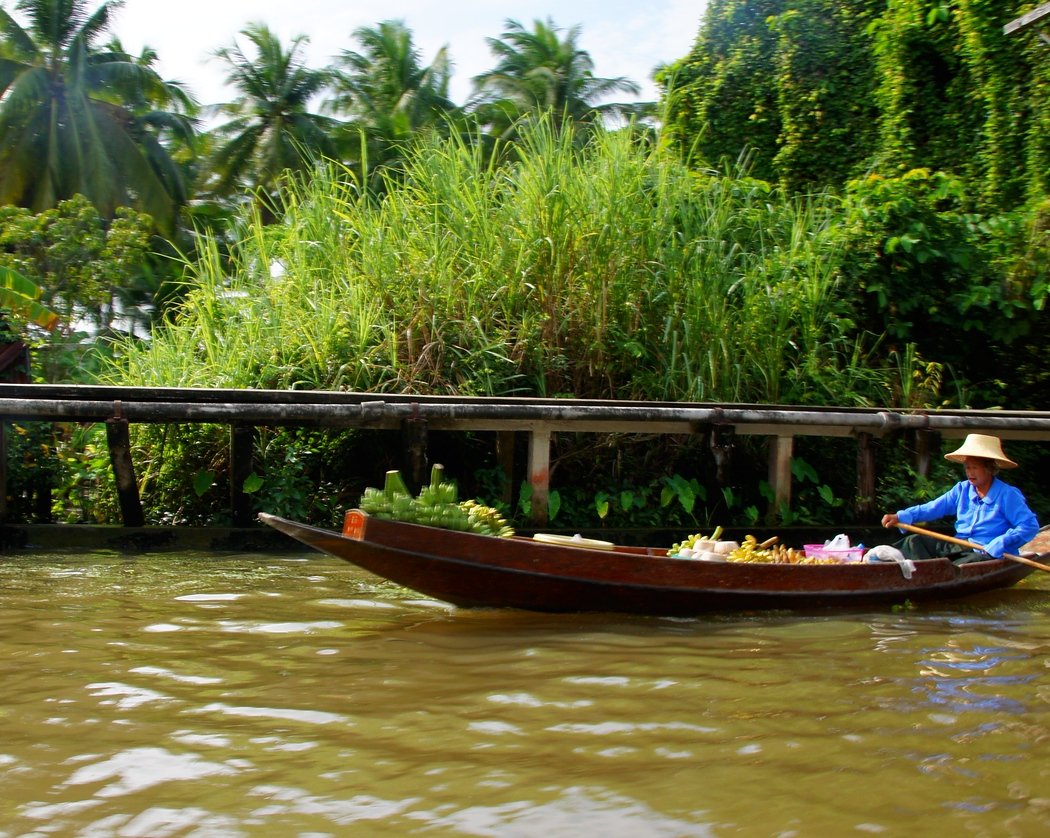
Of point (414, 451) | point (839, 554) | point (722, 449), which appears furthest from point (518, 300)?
point (839, 554)

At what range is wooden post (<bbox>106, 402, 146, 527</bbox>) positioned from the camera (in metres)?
7.34

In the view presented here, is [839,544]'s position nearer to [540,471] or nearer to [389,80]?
[540,471]

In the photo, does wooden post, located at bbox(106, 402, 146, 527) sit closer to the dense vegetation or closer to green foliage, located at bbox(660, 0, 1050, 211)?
the dense vegetation

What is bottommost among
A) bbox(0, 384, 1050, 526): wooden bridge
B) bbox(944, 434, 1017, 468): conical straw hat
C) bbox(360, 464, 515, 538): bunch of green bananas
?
bbox(360, 464, 515, 538): bunch of green bananas

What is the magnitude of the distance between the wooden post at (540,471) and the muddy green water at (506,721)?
6.92 ft

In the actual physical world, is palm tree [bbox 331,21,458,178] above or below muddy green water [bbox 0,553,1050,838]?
above

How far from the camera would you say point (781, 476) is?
27.0 ft

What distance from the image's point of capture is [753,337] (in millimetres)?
8852

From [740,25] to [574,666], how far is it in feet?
47.8

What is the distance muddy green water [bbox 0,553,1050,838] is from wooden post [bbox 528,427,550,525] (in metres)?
2.11

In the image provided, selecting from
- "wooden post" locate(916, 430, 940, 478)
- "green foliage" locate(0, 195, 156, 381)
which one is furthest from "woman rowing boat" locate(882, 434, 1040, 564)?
"green foliage" locate(0, 195, 156, 381)

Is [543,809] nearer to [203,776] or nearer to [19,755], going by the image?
[203,776]

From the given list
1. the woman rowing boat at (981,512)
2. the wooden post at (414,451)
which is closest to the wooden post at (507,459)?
the wooden post at (414,451)

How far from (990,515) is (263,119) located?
1000 inches
